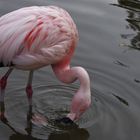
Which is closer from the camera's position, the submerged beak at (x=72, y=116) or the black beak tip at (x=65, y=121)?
the submerged beak at (x=72, y=116)

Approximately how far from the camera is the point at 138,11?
9.66 metres

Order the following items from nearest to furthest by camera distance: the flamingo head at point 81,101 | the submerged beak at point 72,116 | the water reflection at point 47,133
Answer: the flamingo head at point 81,101 → the submerged beak at point 72,116 → the water reflection at point 47,133

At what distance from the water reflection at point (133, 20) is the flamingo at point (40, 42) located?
2928 millimetres

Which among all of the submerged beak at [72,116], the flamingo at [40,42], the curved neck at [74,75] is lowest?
the submerged beak at [72,116]

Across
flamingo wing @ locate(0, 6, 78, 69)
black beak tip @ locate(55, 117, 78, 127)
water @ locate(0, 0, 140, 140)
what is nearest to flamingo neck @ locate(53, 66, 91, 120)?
black beak tip @ locate(55, 117, 78, 127)

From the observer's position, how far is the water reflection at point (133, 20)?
28.2 feet

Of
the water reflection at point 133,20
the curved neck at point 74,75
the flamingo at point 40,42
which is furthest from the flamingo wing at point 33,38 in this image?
the water reflection at point 133,20

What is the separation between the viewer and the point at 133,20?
930 cm

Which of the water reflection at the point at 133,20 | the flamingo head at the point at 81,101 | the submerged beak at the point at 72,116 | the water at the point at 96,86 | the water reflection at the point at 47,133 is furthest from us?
the water reflection at the point at 133,20

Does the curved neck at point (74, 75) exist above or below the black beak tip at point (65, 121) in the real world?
above

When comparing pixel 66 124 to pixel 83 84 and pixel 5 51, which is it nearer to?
pixel 83 84

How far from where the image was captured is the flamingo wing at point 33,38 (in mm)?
5621

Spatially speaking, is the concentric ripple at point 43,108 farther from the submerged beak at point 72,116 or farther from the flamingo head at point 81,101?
the flamingo head at point 81,101

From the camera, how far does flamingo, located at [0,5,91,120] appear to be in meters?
5.61
